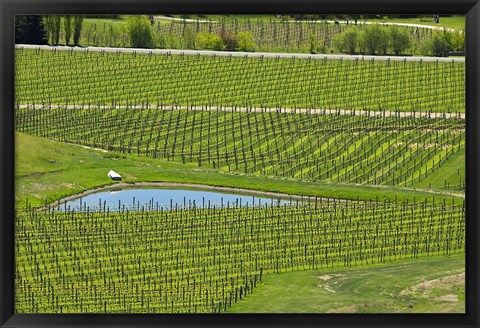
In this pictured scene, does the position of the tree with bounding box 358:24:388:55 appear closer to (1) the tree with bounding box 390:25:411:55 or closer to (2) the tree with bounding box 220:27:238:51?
(1) the tree with bounding box 390:25:411:55

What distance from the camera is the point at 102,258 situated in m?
48.3

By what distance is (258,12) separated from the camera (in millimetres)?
19750

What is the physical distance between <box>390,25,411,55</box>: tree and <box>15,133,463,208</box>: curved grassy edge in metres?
29.8

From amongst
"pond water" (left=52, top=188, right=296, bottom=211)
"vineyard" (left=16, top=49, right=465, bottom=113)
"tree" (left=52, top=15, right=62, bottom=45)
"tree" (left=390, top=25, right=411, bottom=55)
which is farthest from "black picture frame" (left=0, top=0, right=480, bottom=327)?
"tree" (left=390, top=25, right=411, bottom=55)

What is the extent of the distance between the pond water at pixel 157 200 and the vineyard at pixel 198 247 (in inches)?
63.4

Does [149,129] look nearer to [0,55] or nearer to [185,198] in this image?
[185,198]

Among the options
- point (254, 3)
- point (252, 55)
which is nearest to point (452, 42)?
point (252, 55)

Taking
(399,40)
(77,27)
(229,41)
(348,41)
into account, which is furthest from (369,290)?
(229,41)

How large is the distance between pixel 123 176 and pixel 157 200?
597 cm

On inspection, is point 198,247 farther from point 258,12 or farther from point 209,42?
point 209,42

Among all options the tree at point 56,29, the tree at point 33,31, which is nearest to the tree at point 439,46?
the tree at point 56,29

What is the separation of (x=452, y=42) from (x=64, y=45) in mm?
35158

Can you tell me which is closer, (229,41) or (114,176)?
(114,176)

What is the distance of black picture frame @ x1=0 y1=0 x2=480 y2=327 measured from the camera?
19.8 metres
